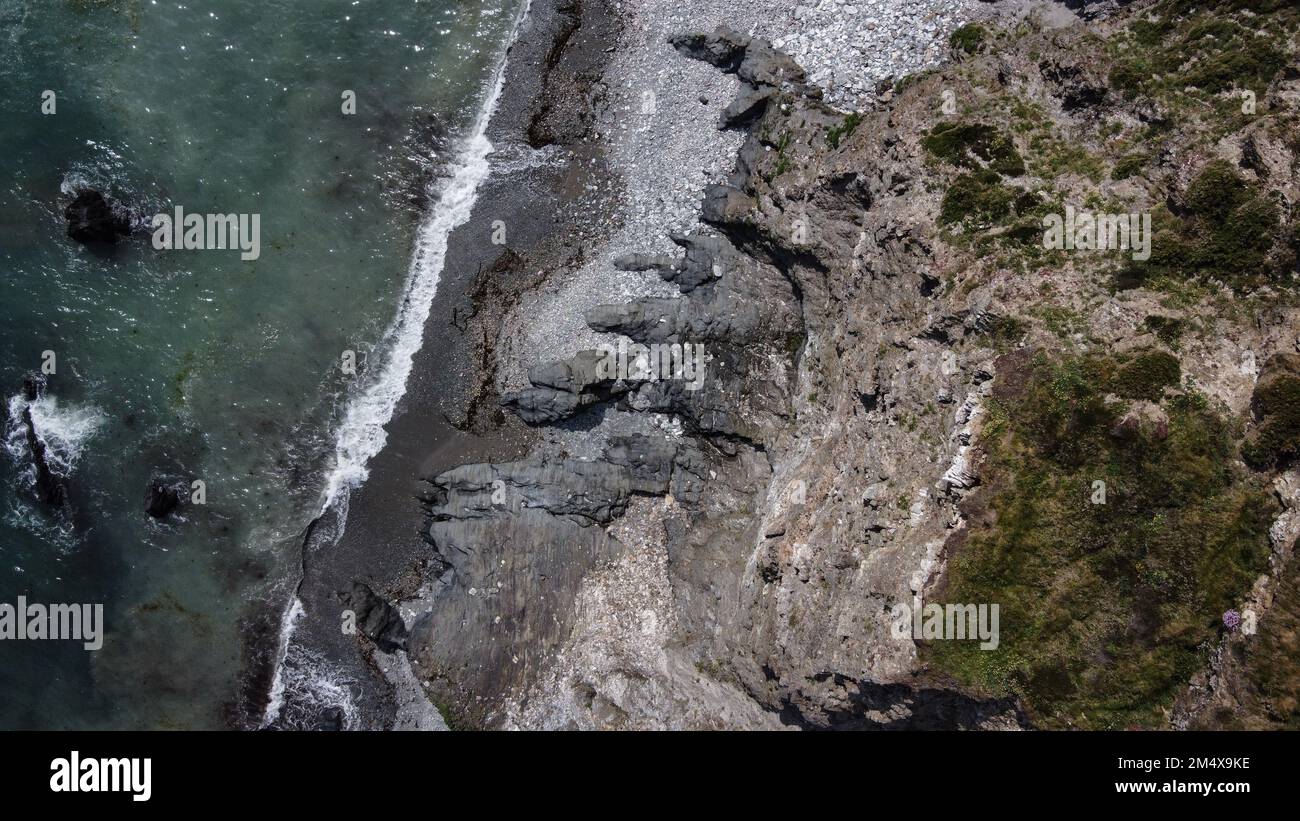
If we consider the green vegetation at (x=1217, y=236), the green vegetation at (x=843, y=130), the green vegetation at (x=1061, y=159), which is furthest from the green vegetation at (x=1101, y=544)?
the green vegetation at (x=843, y=130)

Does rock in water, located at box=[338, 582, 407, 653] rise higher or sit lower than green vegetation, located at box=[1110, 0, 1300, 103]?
lower

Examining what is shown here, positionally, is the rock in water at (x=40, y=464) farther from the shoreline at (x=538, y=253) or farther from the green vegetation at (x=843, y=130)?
the green vegetation at (x=843, y=130)

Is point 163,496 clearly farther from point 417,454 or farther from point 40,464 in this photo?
point 417,454

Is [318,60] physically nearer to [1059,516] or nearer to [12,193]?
[12,193]

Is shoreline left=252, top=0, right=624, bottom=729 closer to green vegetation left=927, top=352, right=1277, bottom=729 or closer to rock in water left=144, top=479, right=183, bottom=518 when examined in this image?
rock in water left=144, top=479, right=183, bottom=518

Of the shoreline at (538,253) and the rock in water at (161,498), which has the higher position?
the shoreline at (538,253)

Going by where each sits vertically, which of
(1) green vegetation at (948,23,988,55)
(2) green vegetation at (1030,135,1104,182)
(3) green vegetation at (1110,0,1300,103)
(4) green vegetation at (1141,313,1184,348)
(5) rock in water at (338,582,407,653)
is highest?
(1) green vegetation at (948,23,988,55)

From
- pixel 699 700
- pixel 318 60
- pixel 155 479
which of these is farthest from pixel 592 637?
pixel 318 60

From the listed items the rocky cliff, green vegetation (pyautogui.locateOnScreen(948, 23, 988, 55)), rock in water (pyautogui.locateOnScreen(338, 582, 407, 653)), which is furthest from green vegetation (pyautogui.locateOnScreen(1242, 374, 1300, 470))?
rock in water (pyautogui.locateOnScreen(338, 582, 407, 653))
